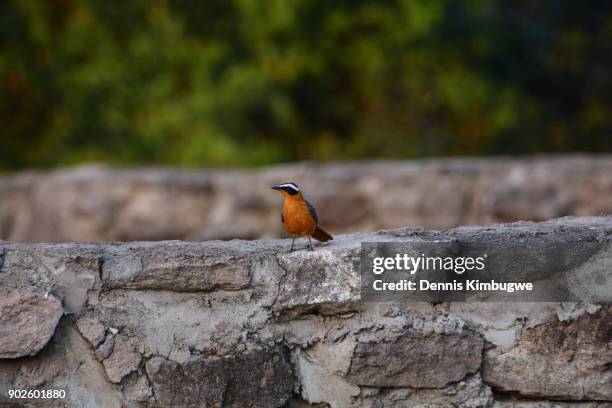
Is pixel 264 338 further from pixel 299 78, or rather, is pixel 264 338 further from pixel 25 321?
pixel 299 78

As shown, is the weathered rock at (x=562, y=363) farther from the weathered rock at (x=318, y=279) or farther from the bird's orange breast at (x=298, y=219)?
the bird's orange breast at (x=298, y=219)

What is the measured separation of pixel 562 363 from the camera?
97.6 inches

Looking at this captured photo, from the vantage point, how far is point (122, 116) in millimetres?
12984

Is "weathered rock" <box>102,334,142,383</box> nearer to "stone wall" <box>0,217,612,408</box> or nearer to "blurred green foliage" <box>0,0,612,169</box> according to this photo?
"stone wall" <box>0,217,612,408</box>

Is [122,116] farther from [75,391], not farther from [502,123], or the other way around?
[75,391]

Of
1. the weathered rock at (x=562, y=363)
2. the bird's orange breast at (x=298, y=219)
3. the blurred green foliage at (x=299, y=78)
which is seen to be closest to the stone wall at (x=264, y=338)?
the weathered rock at (x=562, y=363)

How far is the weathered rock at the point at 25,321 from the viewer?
7.93 feet

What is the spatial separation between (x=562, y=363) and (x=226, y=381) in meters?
0.93

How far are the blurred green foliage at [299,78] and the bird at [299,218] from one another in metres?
9.35

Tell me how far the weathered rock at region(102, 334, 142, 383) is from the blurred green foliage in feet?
32.1

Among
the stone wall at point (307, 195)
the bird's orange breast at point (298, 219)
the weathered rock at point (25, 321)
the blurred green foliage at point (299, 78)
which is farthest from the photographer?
the blurred green foliage at point (299, 78)

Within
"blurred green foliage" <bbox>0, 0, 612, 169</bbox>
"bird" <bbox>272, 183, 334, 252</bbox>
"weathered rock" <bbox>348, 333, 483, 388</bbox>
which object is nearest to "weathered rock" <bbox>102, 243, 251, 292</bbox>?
"bird" <bbox>272, 183, 334, 252</bbox>

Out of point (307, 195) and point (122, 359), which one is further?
point (307, 195)

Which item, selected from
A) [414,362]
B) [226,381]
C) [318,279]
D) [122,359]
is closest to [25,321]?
[122,359]
